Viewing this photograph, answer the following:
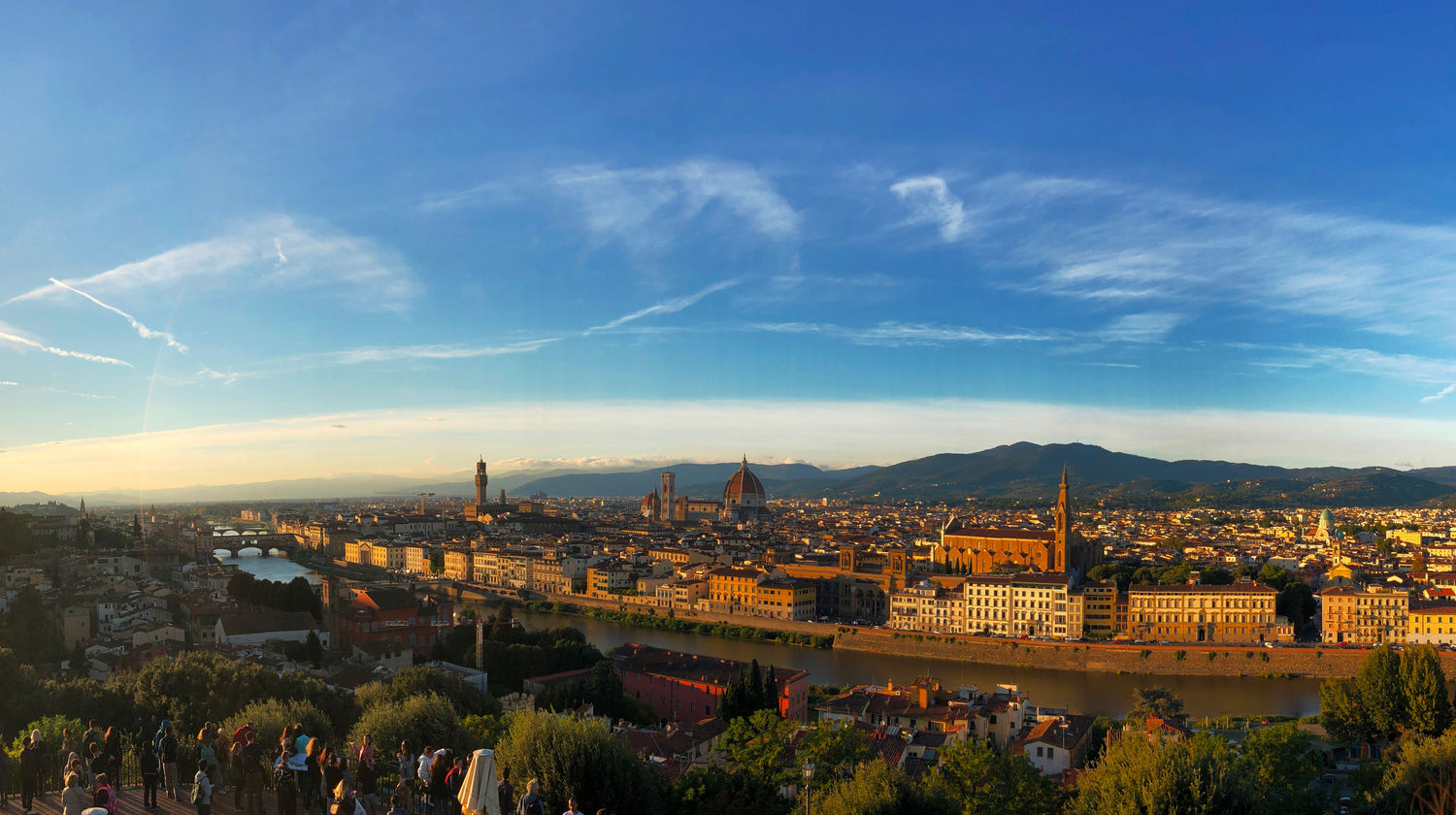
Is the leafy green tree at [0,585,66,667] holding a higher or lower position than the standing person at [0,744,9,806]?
lower

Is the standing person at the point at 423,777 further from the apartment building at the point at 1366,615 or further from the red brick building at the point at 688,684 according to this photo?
the apartment building at the point at 1366,615

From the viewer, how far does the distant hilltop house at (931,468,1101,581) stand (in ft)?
102

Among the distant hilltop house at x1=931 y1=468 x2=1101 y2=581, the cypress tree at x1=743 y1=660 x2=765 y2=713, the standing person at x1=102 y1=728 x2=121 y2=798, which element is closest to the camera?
the standing person at x1=102 y1=728 x2=121 y2=798

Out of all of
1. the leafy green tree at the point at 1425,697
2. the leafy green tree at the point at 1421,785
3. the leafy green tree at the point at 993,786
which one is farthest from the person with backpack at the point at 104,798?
the leafy green tree at the point at 1425,697

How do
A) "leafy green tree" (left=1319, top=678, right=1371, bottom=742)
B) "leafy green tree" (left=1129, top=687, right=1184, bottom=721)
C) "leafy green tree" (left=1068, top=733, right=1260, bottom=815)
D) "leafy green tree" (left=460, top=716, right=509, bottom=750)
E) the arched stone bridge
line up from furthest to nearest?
the arched stone bridge < "leafy green tree" (left=1129, top=687, right=1184, bottom=721) < "leafy green tree" (left=1319, top=678, right=1371, bottom=742) < "leafy green tree" (left=460, top=716, right=509, bottom=750) < "leafy green tree" (left=1068, top=733, right=1260, bottom=815)

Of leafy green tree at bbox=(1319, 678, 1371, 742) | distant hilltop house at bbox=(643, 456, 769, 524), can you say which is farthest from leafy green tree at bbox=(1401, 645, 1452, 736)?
distant hilltop house at bbox=(643, 456, 769, 524)

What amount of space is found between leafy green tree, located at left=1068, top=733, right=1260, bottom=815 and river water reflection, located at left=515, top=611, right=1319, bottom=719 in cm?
1024

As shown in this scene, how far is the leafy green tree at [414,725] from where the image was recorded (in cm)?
652

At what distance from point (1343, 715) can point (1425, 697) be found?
1023mm

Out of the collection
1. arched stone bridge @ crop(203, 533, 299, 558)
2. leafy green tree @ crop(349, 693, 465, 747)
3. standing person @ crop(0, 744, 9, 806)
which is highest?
standing person @ crop(0, 744, 9, 806)

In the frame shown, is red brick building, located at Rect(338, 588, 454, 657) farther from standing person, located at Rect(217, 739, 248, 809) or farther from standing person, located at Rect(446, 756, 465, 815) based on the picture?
standing person, located at Rect(446, 756, 465, 815)

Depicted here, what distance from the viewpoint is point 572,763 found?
5.32 metres

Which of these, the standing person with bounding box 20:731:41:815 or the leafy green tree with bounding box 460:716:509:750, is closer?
the standing person with bounding box 20:731:41:815

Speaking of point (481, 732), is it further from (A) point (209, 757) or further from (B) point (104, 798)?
(B) point (104, 798)
